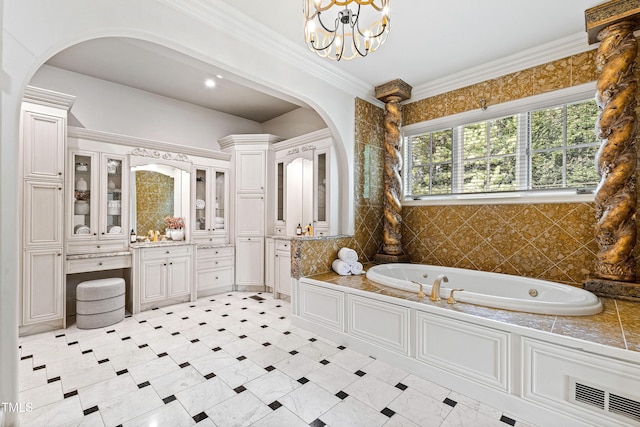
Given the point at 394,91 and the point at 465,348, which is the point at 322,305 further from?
the point at 394,91

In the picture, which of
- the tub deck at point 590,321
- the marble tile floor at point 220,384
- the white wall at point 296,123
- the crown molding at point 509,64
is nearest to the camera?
the tub deck at point 590,321

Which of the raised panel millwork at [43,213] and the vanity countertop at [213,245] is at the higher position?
the raised panel millwork at [43,213]

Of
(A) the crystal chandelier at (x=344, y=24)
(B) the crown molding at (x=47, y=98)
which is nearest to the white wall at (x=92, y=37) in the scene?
(A) the crystal chandelier at (x=344, y=24)


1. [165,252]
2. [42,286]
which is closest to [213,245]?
[165,252]

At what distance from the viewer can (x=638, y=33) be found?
8.28 ft

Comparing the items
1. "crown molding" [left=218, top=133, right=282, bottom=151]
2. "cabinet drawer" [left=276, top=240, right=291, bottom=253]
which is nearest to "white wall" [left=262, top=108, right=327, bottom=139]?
"crown molding" [left=218, top=133, right=282, bottom=151]

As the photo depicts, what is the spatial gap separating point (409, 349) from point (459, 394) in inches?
16.4

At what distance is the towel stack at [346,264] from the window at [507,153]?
1340 millimetres

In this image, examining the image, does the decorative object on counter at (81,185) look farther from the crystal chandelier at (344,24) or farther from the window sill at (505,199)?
the window sill at (505,199)

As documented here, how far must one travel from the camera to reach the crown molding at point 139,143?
3.44 metres

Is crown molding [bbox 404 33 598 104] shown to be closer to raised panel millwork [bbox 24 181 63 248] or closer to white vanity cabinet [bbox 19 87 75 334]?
white vanity cabinet [bbox 19 87 75 334]

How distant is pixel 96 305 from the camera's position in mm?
3160

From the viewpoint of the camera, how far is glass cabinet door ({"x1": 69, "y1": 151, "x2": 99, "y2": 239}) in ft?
11.4

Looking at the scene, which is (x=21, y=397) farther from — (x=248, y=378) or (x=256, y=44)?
(x=256, y=44)
